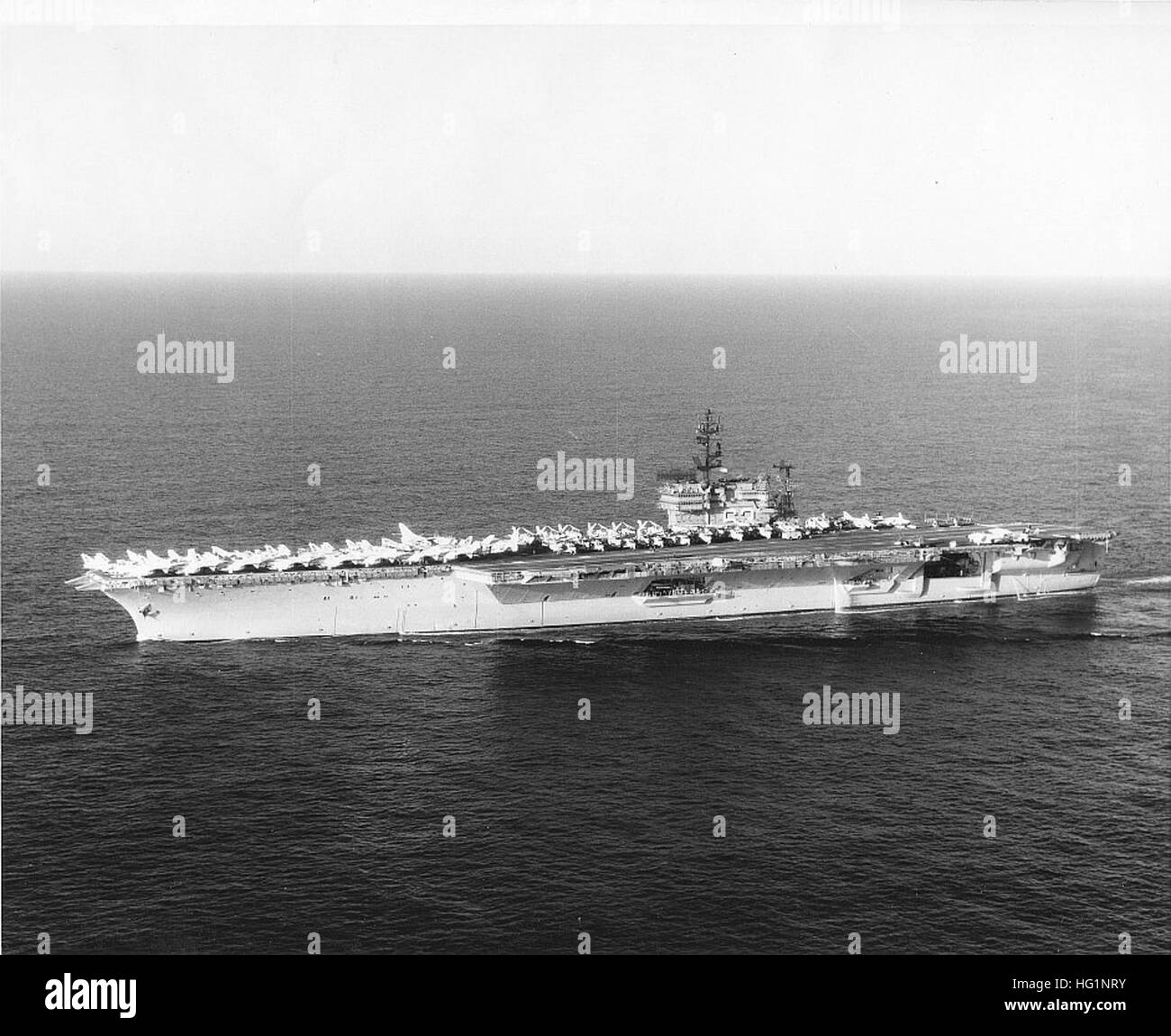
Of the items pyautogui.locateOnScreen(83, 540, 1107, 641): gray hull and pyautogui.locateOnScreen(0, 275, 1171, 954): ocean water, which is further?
pyautogui.locateOnScreen(83, 540, 1107, 641): gray hull

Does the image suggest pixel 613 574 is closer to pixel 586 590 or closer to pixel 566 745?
pixel 586 590

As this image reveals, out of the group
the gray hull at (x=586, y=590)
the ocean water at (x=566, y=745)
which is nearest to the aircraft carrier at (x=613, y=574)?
the gray hull at (x=586, y=590)

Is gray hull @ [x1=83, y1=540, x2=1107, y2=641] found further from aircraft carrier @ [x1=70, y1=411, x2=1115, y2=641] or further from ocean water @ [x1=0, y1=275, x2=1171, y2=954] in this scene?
ocean water @ [x1=0, y1=275, x2=1171, y2=954]

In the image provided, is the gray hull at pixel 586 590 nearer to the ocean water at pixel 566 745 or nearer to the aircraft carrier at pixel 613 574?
the aircraft carrier at pixel 613 574

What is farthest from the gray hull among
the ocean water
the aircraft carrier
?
the ocean water

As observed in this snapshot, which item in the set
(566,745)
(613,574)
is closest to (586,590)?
(613,574)

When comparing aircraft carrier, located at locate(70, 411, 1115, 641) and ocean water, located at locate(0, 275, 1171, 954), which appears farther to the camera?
aircraft carrier, located at locate(70, 411, 1115, 641)
